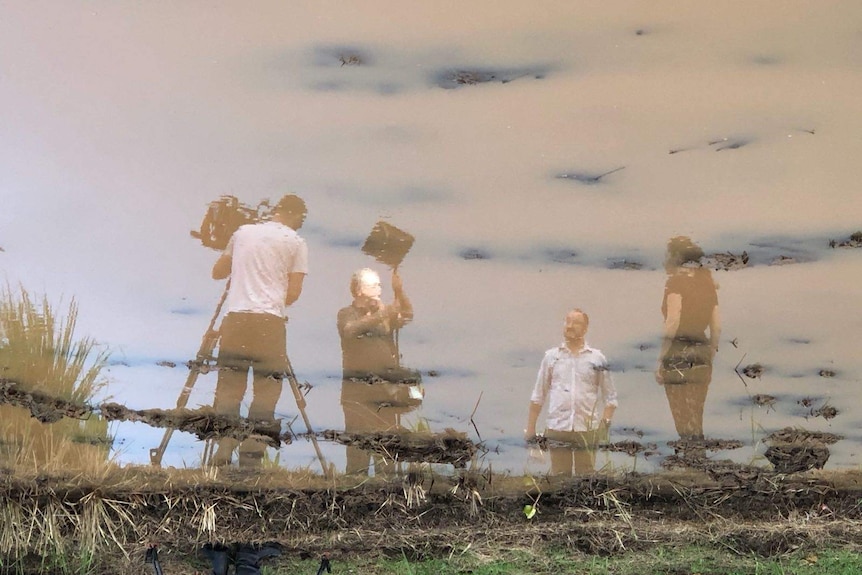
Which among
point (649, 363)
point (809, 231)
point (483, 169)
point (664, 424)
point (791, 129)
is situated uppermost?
point (791, 129)

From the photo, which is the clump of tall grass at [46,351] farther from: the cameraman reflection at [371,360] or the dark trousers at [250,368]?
the cameraman reflection at [371,360]

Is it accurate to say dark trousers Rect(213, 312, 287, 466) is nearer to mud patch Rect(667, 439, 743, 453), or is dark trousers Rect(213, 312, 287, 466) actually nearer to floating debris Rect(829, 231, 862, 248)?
mud patch Rect(667, 439, 743, 453)

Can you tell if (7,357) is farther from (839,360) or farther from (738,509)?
(839,360)

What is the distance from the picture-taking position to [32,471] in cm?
229

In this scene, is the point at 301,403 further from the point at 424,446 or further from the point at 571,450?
the point at 571,450

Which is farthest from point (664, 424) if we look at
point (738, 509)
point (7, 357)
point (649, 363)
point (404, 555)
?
point (7, 357)

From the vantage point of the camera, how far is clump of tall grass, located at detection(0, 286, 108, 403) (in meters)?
2.40

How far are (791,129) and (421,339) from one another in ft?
4.89

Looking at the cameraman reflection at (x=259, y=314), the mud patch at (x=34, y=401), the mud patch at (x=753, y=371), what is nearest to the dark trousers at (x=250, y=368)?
the cameraman reflection at (x=259, y=314)

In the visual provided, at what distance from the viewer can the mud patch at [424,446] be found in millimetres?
2354

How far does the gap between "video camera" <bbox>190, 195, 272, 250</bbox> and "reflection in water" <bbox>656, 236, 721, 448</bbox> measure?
4.78 ft

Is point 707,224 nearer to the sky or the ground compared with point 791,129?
nearer to the ground

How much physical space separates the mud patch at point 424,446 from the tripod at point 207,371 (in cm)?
21

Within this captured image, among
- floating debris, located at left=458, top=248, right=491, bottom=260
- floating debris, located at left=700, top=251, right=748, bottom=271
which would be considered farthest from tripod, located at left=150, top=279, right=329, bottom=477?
floating debris, located at left=700, top=251, right=748, bottom=271
